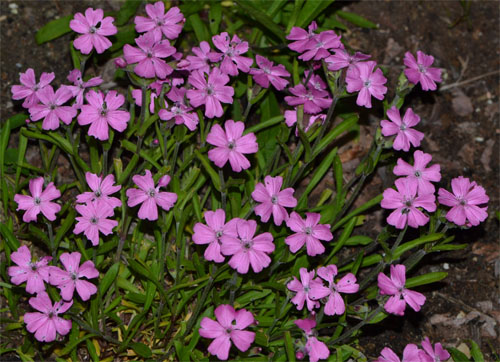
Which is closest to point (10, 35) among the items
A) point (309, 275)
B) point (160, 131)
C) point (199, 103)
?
point (160, 131)

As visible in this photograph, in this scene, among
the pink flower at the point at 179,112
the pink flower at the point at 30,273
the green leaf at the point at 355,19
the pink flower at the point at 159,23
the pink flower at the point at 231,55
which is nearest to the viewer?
the pink flower at the point at 30,273

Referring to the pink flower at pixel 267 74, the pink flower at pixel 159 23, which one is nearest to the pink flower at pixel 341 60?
the pink flower at pixel 267 74

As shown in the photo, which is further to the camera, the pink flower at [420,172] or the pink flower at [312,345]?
the pink flower at [420,172]

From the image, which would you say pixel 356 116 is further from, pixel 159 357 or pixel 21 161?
pixel 21 161

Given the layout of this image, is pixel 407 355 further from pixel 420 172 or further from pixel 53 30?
pixel 53 30

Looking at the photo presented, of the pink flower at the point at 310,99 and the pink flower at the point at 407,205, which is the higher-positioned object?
the pink flower at the point at 310,99

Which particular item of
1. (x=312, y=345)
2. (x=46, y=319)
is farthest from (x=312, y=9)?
(x=46, y=319)

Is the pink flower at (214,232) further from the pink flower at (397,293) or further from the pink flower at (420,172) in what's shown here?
the pink flower at (420,172)
